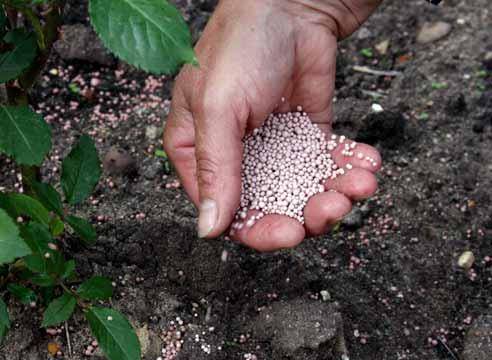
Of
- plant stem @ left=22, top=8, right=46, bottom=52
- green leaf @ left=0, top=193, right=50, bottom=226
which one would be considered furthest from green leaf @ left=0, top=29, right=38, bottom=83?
green leaf @ left=0, top=193, right=50, bottom=226

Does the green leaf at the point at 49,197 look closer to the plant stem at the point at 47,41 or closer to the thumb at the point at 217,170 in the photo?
the plant stem at the point at 47,41

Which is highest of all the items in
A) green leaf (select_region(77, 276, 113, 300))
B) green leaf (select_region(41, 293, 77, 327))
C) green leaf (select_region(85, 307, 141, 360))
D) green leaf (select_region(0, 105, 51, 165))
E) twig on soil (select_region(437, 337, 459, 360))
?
green leaf (select_region(0, 105, 51, 165))

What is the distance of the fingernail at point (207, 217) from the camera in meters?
1.41

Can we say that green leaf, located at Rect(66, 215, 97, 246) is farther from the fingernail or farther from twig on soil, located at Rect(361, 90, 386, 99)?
twig on soil, located at Rect(361, 90, 386, 99)

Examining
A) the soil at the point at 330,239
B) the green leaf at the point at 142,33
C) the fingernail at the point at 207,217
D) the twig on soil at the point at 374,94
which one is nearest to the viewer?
the green leaf at the point at 142,33

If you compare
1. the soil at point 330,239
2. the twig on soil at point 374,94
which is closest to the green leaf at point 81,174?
the soil at point 330,239

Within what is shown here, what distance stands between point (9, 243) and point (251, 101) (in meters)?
0.81

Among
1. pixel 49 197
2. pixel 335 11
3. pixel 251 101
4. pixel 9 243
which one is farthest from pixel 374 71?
pixel 9 243

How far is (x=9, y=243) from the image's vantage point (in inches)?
36.5

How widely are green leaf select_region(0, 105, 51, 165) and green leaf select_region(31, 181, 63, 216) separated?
0.43 feet

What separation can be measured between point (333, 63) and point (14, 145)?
1.05m

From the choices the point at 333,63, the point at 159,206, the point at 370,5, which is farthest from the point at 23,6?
the point at 370,5

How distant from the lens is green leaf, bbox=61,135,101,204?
52.7 inches

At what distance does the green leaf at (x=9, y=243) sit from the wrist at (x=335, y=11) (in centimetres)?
116
